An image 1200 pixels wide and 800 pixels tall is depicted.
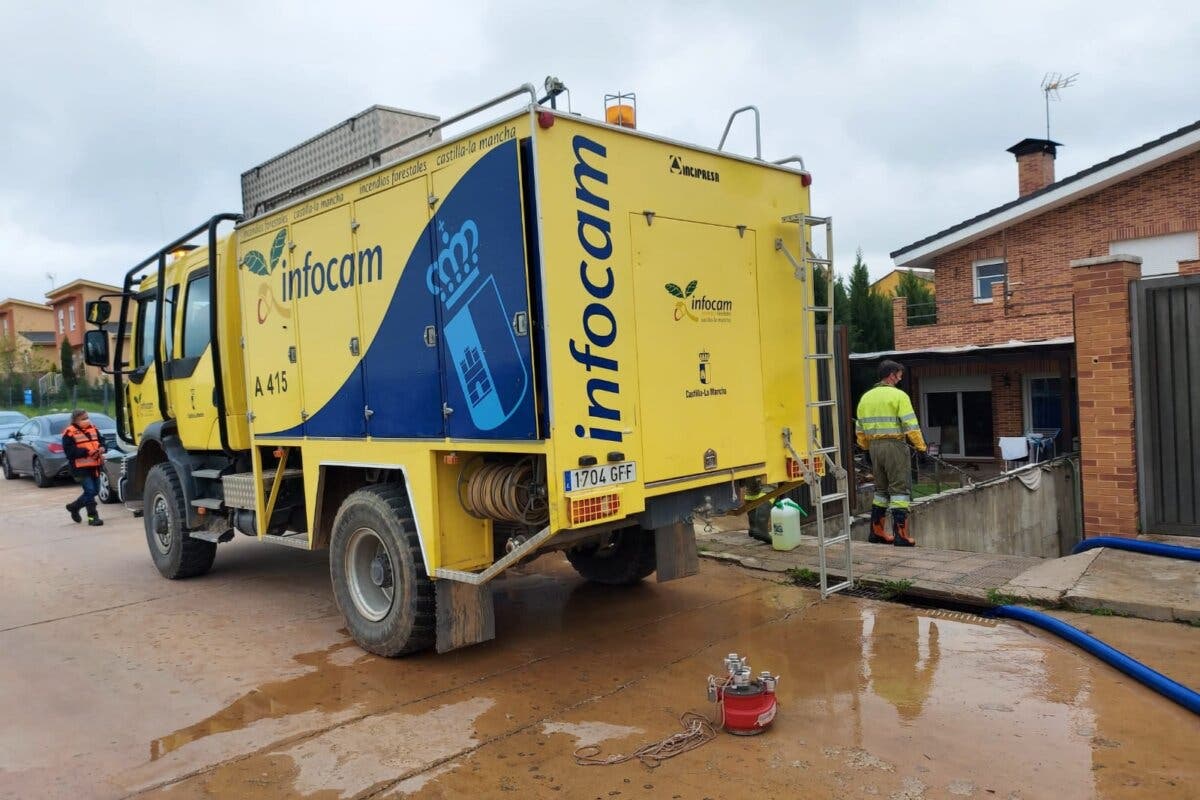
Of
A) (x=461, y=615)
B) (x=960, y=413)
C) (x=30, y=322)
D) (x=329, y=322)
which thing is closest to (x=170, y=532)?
(x=329, y=322)

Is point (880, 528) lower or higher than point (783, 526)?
lower

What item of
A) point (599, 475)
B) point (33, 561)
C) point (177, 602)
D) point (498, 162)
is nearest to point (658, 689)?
point (599, 475)

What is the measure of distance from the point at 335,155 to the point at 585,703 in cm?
425

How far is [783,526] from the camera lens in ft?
26.5

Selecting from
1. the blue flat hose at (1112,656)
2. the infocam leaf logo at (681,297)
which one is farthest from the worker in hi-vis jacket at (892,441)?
the infocam leaf logo at (681,297)

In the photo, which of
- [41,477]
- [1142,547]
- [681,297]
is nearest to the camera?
[681,297]

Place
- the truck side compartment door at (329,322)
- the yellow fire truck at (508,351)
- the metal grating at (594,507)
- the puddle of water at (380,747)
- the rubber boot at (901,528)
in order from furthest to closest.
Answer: the rubber boot at (901,528) < the truck side compartment door at (329,322) < the yellow fire truck at (508,351) < the metal grating at (594,507) < the puddle of water at (380,747)

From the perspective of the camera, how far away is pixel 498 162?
4676mm

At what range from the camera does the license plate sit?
14.8 ft

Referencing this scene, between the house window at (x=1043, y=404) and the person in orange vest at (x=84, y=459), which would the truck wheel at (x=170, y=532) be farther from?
the house window at (x=1043, y=404)

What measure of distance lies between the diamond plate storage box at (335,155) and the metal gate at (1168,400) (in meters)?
5.99

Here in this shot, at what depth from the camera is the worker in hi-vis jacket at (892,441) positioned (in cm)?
855

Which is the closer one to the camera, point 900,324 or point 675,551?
point 675,551

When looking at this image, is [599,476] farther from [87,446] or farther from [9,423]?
[9,423]
